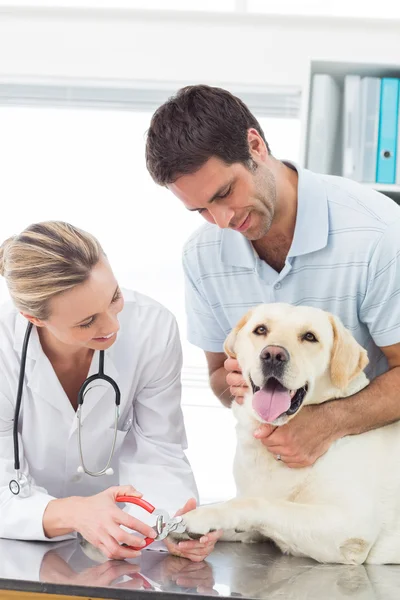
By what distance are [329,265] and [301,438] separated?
1.39ft

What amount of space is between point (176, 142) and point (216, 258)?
0.36 metres

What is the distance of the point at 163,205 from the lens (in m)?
3.28

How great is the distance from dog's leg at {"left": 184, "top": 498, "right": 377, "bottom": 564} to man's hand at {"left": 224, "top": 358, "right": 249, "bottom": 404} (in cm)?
24

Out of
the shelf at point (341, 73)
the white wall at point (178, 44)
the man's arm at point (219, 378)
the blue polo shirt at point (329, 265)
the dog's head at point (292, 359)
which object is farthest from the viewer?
the white wall at point (178, 44)

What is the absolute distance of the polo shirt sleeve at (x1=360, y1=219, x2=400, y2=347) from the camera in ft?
5.18

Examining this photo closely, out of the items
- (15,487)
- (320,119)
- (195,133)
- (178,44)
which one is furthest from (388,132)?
(15,487)

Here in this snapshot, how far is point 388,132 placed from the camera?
2.53 m

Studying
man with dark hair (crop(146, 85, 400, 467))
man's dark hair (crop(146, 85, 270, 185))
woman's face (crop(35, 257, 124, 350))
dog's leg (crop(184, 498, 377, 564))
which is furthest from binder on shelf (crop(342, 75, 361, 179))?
dog's leg (crop(184, 498, 377, 564))

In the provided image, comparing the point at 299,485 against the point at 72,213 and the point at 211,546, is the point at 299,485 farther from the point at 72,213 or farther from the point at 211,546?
the point at 72,213

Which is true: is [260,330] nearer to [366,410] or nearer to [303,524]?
[366,410]

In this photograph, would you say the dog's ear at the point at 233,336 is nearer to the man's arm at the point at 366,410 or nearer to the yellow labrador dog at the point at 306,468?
the yellow labrador dog at the point at 306,468

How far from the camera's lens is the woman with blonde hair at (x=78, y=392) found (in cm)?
146

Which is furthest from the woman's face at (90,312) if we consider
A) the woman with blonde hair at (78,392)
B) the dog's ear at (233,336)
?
the dog's ear at (233,336)

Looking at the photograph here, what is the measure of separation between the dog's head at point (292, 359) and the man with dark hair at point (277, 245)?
4cm
